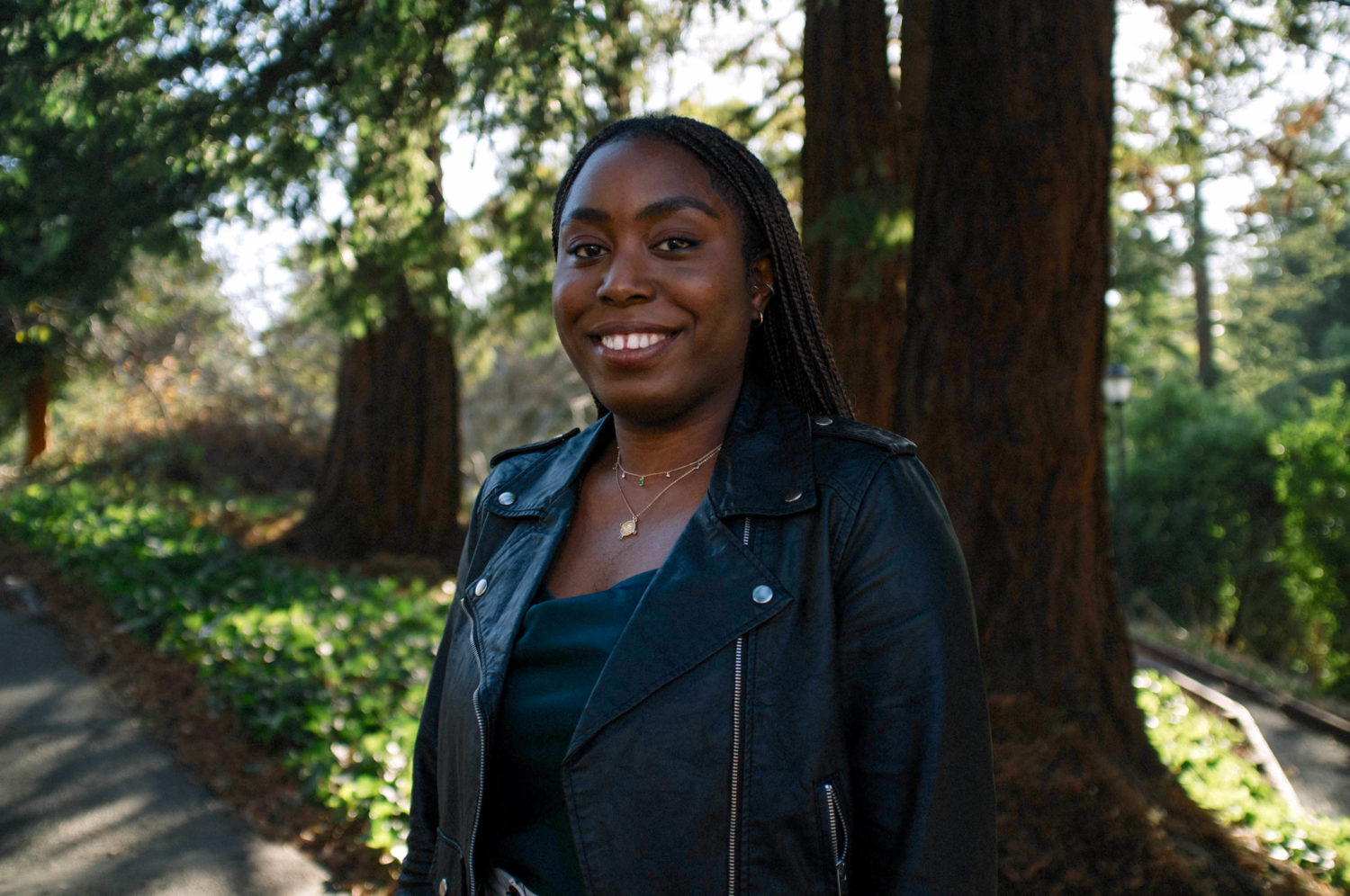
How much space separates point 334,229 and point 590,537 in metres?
4.52

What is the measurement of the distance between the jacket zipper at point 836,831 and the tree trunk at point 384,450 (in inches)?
377

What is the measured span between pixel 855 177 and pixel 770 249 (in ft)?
11.1

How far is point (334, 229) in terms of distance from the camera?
5938 mm

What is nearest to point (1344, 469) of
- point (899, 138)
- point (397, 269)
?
point (899, 138)

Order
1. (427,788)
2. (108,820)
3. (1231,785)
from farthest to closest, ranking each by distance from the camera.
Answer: (1231,785)
(108,820)
(427,788)

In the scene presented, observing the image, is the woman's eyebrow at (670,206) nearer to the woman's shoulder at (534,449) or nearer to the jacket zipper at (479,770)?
the woman's shoulder at (534,449)

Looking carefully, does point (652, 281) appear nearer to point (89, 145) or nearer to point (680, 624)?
point (680, 624)

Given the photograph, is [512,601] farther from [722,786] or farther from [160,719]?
[160,719]

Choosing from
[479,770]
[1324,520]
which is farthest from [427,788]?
[1324,520]

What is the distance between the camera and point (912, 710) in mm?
1528

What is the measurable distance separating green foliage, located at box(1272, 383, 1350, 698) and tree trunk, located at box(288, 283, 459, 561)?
1022 centimetres

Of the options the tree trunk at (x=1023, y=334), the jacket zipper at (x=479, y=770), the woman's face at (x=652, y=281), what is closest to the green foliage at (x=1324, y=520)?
the tree trunk at (x=1023, y=334)

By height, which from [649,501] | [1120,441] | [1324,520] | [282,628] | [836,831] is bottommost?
[1324,520]

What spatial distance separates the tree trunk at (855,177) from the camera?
5293 millimetres
